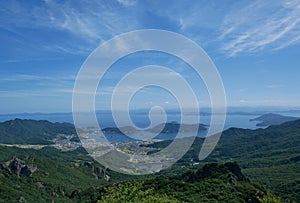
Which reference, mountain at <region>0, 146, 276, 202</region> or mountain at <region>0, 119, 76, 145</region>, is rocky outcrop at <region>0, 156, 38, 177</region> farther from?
mountain at <region>0, 119, 76, 145</region>

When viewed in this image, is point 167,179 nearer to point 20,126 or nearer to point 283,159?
point 283,159

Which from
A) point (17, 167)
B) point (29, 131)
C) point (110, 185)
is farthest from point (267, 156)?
point (29, 131)

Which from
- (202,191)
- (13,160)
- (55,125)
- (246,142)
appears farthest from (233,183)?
(55,125)

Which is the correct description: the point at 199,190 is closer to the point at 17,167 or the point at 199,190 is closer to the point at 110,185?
the point at 110,185

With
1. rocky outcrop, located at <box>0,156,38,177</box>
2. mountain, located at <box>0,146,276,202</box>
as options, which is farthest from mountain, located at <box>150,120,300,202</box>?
rocky outcrop, located at <box>0,156,38,177</box>

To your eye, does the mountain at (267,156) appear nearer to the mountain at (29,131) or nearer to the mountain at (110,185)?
the mountain at (110,185)

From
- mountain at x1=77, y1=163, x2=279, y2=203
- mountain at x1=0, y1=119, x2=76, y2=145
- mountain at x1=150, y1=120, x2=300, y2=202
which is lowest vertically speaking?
mountain at x1=150, y1=120, x2=300, y2=202
